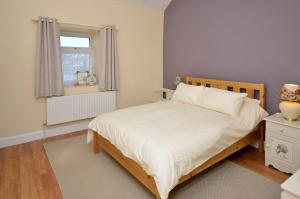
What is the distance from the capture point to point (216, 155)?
2.19 metres

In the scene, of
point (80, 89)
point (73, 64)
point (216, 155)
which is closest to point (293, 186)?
point (216, 155)

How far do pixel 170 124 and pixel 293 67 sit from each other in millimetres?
1668

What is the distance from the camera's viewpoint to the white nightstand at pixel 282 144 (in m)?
2.17

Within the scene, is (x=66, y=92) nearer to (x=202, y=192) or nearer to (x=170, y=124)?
(x=170, y=124)

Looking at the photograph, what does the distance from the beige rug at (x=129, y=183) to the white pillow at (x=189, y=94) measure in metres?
1.02

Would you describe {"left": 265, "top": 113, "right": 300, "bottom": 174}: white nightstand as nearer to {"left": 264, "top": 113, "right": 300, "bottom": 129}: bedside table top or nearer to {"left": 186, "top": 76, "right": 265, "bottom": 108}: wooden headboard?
{"left": 264, "top": 113, "right": 300, "bottom": 129}: bedside table top

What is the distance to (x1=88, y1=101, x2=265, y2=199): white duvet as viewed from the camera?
5.61ft

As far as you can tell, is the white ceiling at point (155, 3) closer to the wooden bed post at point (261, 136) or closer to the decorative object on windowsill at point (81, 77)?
the decorative object on windowsill at point (81, 77)

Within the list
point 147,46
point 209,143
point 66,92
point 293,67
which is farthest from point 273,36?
point 66,92

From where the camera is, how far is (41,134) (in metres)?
3.30

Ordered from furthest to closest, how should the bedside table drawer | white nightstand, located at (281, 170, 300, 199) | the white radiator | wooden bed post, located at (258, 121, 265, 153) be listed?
the white radiator < wooden bed post, located at (258, 121, 265, 153) < the bedside table drawer < white nightstand, located at (281, 170, 300, 199)

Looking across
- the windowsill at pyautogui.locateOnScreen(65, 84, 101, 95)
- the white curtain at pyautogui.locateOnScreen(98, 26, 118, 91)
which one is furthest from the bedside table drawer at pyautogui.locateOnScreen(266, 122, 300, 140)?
the windowsill at pyautogui.locateOnScreen(65, 84, 101, 95)

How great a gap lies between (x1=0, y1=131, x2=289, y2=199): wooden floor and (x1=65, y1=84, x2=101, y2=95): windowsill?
0.92 metres

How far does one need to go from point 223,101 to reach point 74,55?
8.86 ft
